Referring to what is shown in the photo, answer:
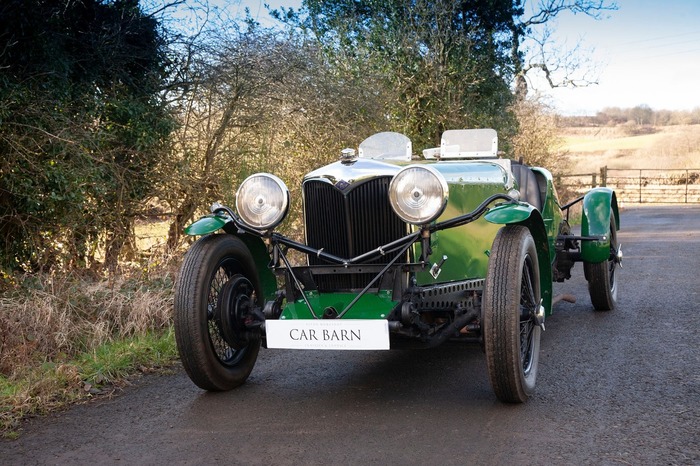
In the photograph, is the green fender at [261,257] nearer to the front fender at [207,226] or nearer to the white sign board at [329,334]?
the front fender at [207,226]

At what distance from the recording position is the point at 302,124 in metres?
10.6

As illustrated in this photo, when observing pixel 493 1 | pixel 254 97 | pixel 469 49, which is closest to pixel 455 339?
pixel 254 97

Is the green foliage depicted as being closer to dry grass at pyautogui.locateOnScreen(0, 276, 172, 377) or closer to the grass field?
dry grass at pyautogui.locateOnScreen(0, 276, 172, 377)

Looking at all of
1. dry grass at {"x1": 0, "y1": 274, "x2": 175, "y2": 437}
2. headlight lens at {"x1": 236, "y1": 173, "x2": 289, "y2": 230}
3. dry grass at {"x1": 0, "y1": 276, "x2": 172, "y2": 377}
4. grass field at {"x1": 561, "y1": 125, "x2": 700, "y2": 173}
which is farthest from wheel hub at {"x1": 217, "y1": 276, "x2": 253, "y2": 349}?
grass field at {"x1": 561, "y1": 125, "x2": 700, "y2": 173}

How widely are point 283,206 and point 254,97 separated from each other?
5258 mm

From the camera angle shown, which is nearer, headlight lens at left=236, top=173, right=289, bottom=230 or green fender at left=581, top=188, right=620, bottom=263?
headlight lens at left=236, top=173, right=289, bottom=230

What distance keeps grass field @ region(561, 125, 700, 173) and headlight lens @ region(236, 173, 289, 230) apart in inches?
1322

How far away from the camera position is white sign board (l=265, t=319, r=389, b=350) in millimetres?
4281

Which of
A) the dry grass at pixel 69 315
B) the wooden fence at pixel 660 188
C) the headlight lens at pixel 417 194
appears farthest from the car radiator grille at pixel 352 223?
the wooden fence at pixel 660 188

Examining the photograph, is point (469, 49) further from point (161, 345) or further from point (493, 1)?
point (161, 345)

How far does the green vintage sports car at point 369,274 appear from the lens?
4336mm

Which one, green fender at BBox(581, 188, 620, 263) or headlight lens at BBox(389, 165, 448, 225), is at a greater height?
headlight lens at BBox(389, 165, 448, 225)

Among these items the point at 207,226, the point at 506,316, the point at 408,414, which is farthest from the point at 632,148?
the point at 408,414

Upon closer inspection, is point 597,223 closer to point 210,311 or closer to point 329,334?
point 329,334
